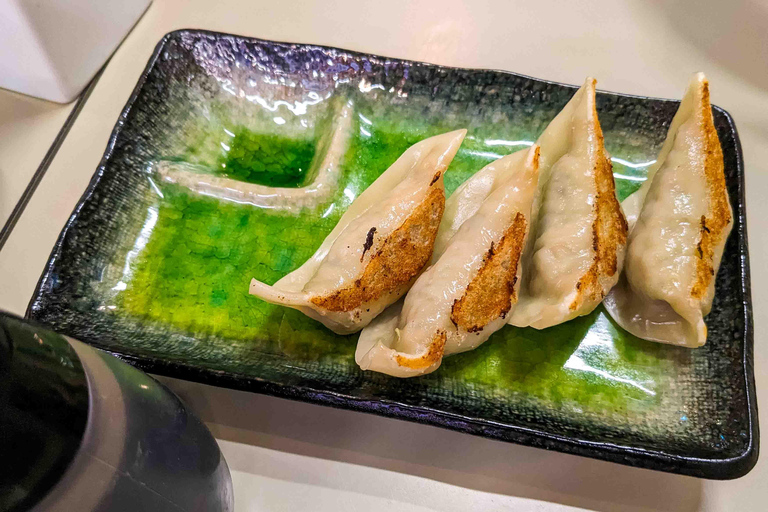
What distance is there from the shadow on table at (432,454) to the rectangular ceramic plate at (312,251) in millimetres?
136

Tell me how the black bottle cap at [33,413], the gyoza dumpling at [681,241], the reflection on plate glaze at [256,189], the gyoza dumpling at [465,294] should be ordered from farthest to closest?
1. the reflection on plate glaze at [256,189]
2. the gyoza dumpling at [681,241]
3. the gyoza dumpling at [465,294]
4. the black bottle cap at [33,413]

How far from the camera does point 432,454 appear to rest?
137cm

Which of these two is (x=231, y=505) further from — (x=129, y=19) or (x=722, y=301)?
(x=129, y=19)

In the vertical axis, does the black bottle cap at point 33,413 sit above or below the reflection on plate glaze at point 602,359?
below

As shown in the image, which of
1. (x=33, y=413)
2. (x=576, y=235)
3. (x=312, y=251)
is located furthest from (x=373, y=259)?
(x=33, y=413)

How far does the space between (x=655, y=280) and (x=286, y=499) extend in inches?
44.0

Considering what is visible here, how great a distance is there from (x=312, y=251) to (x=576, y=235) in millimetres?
778

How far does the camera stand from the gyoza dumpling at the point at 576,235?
1303 millimetres

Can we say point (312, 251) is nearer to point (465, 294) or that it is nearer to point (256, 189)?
point (256, 189)

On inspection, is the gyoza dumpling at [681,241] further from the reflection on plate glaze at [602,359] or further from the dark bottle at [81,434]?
the dark bottle at [81,434]

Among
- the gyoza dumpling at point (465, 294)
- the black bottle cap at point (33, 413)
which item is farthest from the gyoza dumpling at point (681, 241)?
the black bottle cap at point (33, 413)

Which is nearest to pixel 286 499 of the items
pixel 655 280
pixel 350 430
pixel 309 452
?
pixel 309 452

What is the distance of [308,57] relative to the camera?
6.02 ft

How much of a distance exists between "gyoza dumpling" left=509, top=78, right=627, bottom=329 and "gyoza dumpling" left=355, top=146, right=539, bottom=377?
0.08 m
